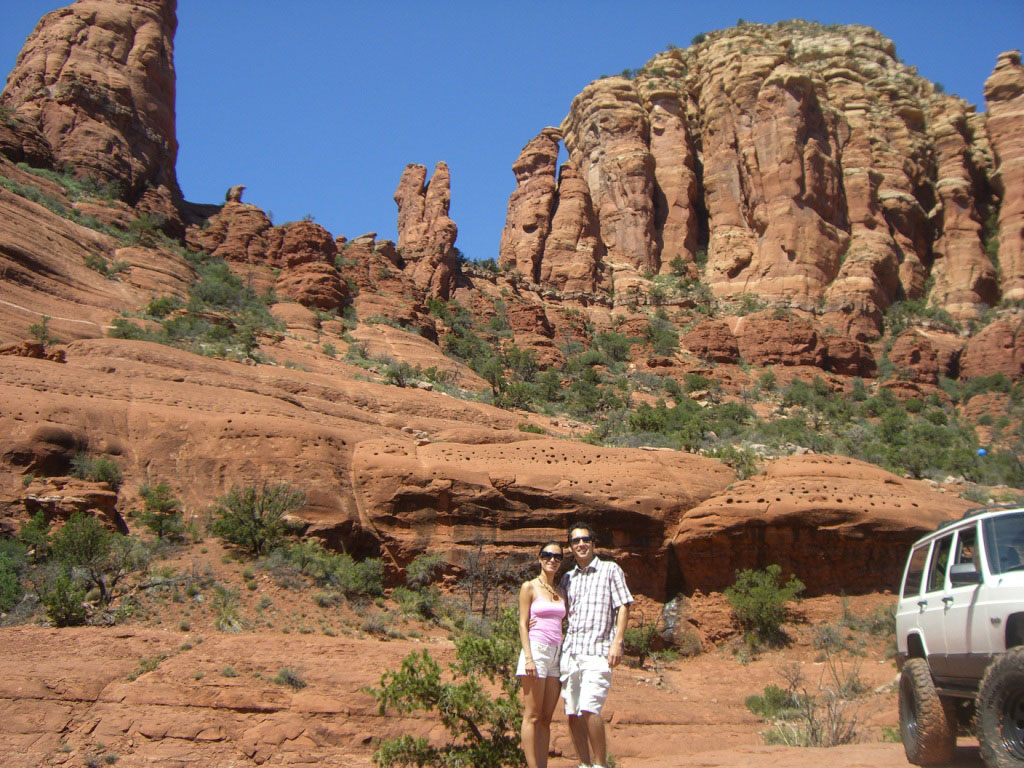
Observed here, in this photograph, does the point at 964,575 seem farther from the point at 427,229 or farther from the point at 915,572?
the point at 427,229

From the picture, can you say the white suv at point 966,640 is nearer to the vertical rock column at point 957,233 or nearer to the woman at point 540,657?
the woman at point 540,657

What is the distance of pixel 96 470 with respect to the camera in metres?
14.5

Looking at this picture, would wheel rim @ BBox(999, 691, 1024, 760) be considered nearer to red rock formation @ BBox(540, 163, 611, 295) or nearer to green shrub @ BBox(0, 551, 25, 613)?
green shrub @ BBox(0, 551, 25, 613)

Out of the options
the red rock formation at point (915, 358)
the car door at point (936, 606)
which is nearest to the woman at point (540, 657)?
the car door at point (936, 606)

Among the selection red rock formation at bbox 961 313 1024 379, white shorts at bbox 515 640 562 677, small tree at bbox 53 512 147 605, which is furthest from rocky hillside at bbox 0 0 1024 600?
white shorts at bbox 515 640 562 677

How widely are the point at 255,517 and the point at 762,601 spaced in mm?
9808

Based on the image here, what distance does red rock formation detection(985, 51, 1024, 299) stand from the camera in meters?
54.8

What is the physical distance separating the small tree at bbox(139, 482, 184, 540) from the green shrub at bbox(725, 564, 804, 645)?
10849 millimetres

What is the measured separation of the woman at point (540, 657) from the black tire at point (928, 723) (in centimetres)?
291

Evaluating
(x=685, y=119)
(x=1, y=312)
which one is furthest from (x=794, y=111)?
(x=1, y=312)

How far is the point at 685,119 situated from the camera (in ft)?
209

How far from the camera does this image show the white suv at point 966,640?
4938mm

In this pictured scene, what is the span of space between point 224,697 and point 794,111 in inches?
2236

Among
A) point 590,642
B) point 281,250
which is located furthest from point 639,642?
point 281,250
